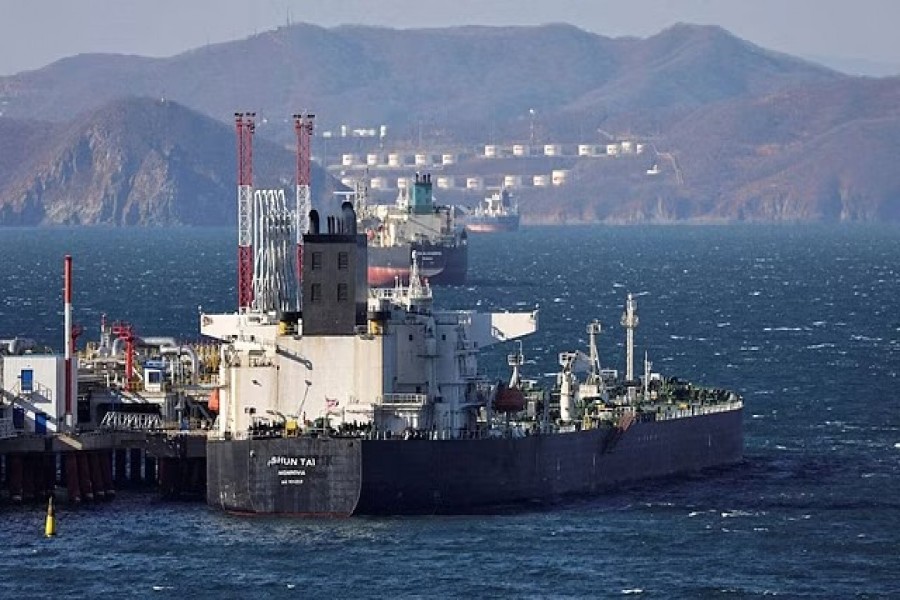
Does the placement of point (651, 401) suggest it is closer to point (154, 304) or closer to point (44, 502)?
point (44, 502)

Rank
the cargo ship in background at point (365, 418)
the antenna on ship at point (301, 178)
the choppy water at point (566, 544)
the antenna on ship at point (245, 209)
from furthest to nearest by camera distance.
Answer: the antenna on ship at point (245, 209) → the antenna on ship at point (301, 178) → the cargo ship in background at point (365, 418) → the choppy water at point (566, 544)

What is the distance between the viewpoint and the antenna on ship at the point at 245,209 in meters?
91.9

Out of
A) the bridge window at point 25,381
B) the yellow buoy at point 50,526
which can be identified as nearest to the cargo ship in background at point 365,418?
the yellow buoy at point 50,526

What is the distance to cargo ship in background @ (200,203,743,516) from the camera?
7650 centimetres

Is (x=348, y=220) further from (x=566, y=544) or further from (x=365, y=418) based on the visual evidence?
(x=566, y=544)

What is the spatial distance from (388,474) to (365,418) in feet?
7.47

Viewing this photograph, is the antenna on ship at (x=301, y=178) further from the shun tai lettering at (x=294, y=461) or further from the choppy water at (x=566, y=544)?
the shun tai lettering at (x=294, y=461)

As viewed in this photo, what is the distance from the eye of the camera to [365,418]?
→ 3086 inches

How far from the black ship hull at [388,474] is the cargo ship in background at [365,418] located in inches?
1.5

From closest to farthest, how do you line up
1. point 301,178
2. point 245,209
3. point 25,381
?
point 25,381
point 301,178
point 245,209

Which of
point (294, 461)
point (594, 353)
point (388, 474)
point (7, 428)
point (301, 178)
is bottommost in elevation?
point (388, 474)

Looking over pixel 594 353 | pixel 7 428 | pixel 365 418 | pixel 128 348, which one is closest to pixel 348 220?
pixel 365 418

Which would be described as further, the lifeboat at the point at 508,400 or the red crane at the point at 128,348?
the red crane at the point at 128,348

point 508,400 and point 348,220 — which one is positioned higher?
point 348,220
